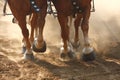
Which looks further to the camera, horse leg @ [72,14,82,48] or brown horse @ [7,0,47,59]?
horse leg @ [72,14,82,48]

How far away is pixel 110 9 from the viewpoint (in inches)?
396

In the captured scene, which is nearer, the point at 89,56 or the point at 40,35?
the point at 89,56

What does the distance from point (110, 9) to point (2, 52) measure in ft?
10.4

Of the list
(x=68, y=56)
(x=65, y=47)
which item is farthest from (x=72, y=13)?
(x=68, y=56)

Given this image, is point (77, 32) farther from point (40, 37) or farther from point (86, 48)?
point (40, 37)

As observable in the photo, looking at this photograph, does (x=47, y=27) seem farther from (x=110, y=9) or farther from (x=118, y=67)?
(x=118, y=67)

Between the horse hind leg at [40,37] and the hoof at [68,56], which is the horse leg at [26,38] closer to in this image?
the horse hind leg at [40,37]

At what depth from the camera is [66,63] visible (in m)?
7.28

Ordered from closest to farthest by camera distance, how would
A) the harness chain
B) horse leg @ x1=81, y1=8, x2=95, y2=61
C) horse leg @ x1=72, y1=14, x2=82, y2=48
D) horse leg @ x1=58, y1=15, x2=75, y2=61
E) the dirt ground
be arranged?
the dirt ground → the harness chain → horse leg @ x1=81, y1=8, x2=95, y2=61 → horse leg @ x1=58, y1=15, x2=75, y2=61 → horse leg @ x1=72, y1=14, x2=82, y2=48

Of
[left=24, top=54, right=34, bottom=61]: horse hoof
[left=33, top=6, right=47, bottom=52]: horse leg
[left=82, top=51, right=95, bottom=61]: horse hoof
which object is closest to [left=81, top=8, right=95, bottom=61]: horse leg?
[left=82, top=51, right=95, bottom=61]: horse hoof

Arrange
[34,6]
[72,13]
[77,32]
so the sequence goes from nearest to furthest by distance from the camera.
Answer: [34,6] < [72,13] < [77,32]

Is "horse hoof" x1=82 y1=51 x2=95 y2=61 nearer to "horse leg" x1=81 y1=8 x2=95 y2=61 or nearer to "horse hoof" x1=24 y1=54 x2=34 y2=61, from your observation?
"horse leg" x1=81 y1=8 x2=95 y2=61

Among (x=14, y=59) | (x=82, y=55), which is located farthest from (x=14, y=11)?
(x=82, y=55)

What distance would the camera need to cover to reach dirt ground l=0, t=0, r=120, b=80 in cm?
654
